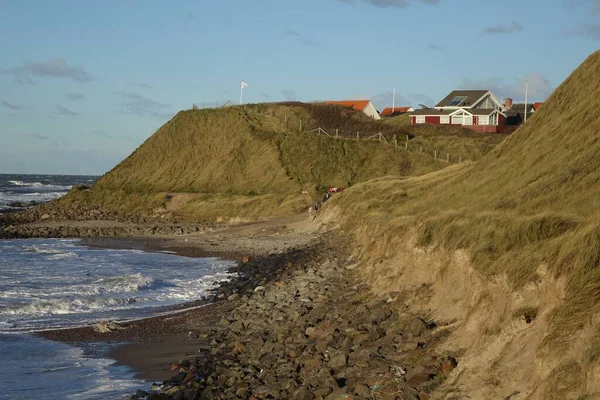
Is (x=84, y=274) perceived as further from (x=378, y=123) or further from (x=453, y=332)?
(x=378, y=123)

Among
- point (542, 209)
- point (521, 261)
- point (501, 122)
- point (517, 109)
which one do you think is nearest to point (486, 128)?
point (501, 122)

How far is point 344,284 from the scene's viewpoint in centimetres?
→ 2084

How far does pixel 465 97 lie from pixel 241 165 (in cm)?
2719

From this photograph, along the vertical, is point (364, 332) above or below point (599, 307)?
below

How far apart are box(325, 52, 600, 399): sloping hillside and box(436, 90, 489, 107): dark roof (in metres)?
56.6

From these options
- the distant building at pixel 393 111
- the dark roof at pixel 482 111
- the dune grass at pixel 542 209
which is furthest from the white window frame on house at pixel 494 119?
the dune grass at pixel 542 209

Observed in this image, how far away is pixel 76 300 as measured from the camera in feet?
79.9

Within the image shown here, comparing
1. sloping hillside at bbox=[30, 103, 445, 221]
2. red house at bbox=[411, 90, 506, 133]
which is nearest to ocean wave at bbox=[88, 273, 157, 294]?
sloping hillside at bbox=[30, 103, 445, 221]

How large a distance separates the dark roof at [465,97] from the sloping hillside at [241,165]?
398 inches

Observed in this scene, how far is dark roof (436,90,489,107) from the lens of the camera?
81.5 metres

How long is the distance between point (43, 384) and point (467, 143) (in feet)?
188

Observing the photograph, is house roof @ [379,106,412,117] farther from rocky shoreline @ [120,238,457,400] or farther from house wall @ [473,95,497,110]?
rocky shoreline @ [120,238,457,400]

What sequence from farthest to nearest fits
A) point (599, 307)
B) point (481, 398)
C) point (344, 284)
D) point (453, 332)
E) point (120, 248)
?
1. point (120, 248)
2. point (344, 284)
3. point (453, 332)
4. point (481, 398)
5. point (599, 307)

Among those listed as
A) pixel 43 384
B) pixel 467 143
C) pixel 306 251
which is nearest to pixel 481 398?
pixel 43 384
